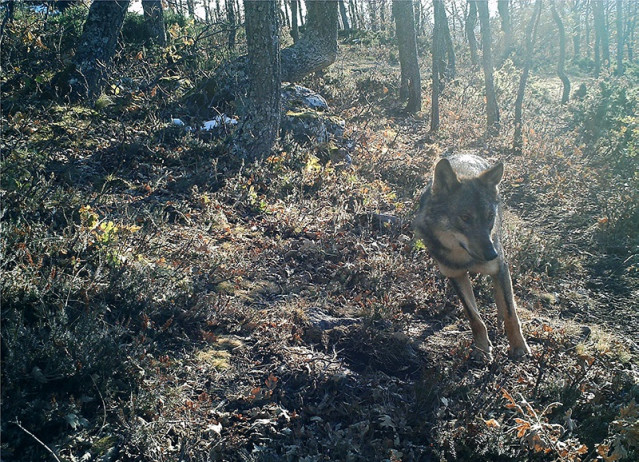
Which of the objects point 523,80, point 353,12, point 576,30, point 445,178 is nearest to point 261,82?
point 445,178

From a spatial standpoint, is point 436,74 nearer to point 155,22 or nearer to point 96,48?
point 155,22

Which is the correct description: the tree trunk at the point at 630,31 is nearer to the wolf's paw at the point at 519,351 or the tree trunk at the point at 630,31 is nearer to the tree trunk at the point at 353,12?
the tree trunk at the point at 353,12

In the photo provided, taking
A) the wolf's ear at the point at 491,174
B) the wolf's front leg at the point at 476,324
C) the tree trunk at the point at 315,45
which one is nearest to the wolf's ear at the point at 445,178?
the wolf's ear at the point at 491,174

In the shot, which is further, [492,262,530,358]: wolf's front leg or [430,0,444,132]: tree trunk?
[430,0,444,132]: tree trunk

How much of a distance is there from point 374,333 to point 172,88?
29.1 feet

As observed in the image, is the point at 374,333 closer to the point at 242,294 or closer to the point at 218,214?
the point at 242,294

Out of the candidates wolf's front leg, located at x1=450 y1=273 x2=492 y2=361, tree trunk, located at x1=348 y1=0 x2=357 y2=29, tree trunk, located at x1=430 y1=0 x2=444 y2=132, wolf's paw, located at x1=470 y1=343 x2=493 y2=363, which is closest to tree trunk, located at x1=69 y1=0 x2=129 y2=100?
wolf's front leg, located at x1=450 y1=273 x2=492 y2=361

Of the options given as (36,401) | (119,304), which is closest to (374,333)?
(119,304)

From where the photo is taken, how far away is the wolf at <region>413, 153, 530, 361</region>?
542 cm

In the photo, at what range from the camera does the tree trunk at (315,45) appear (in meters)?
13.7

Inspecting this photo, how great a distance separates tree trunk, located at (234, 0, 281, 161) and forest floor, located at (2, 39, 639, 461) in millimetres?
507

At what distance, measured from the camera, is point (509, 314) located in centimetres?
545

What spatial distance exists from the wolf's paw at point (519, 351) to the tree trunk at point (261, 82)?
6194 millimetres

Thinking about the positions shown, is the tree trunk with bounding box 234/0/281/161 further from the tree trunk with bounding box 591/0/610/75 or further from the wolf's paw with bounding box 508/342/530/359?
the tree trunk with bounding box 591/0/610/75
